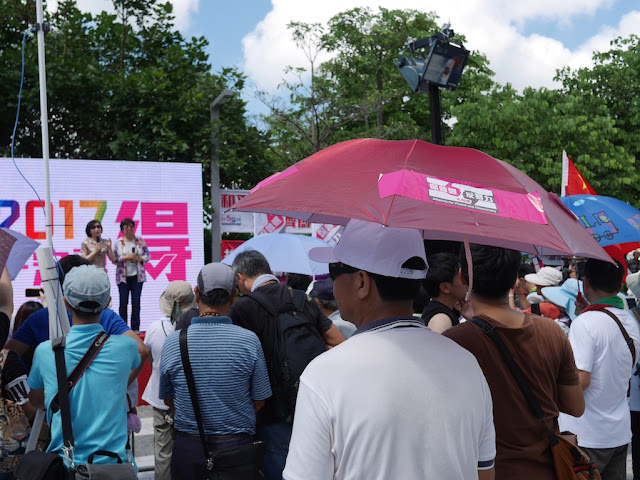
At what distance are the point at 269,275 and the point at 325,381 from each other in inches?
93.7

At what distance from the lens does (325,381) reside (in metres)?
1.59

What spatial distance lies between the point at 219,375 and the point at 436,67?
4.55 metres

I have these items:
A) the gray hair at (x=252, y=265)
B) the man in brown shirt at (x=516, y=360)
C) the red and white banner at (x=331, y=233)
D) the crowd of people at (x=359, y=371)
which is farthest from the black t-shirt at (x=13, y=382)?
the red and white banner at (x=331, y=233)

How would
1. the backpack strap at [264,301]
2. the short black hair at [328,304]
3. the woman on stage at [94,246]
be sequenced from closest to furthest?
the backpack strap at [264,301], the short black hair at [328,304], the woman on stage at [94,246]

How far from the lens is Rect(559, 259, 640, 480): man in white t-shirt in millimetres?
3447

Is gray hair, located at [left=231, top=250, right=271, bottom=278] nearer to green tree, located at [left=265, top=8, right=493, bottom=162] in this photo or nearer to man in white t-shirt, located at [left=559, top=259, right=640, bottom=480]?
man in white t-shirt, located at [left=559, top=259, right=640, bottom=480]

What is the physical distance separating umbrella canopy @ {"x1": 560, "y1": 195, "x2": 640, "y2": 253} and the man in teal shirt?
2.41m

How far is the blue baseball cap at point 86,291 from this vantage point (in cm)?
307

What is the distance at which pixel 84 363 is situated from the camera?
119 inches

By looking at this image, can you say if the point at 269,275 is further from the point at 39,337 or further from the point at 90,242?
the point at 90,242

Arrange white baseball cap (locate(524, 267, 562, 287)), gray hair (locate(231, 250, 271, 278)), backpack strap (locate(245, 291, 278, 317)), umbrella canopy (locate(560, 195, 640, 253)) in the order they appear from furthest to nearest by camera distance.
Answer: white baseball cap (locate(524, 267, 562, 287)) < gray hair (locate(231, 250, 271, 278)) < backpack strap (locate(245, 291, 278, 317)) < umbrella canopy (locate(560, 195, 640, 253))

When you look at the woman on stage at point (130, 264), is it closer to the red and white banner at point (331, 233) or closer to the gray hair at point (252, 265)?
the red and white banner at point (331, 233)

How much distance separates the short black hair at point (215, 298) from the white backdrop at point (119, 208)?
9559mm

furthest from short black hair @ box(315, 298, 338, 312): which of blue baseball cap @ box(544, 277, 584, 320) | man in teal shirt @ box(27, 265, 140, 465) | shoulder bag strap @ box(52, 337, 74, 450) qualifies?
shoulder bag strap @ box(52, 337, 74, 450)
